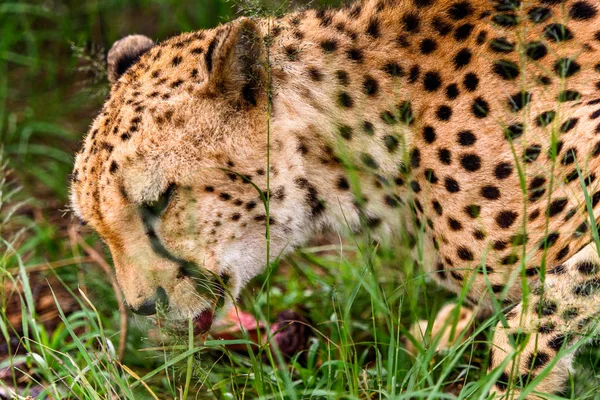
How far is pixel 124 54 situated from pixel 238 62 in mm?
729

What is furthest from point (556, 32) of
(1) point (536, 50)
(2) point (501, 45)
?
(2) point (501, 45)

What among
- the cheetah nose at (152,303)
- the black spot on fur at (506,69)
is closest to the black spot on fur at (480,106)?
the black spot on fur at (506,69)

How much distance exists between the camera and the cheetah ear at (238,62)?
289 centimetres

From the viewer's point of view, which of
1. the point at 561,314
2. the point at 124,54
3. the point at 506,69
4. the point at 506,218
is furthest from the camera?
the point at 124,54

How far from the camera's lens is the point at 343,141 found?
3.12 meters

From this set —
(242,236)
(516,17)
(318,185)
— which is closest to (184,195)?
(242,236)

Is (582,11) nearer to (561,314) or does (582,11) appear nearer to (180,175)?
(561,314)

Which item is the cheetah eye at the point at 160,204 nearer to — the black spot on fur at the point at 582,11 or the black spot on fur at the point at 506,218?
the black spot on fur at the point at 506,218

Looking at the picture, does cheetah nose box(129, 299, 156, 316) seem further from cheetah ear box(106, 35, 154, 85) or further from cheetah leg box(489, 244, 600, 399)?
cheetah leg box(489, 244, 600, 399)

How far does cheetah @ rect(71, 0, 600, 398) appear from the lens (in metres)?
2.92

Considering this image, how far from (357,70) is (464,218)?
2.20 feet

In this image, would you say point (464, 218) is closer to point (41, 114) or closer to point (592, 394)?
point (592, 394)

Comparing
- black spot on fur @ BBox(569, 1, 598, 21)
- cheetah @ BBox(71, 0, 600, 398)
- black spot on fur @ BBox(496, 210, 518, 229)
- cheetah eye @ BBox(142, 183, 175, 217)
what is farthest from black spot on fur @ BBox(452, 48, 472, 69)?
cheetah eye @ BBox(142, 183, 175, 217)

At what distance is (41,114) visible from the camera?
5.46 metres
